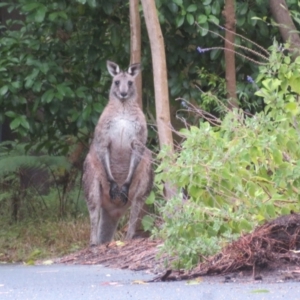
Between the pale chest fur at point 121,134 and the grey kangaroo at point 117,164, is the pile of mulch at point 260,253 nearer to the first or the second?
the grey kangaroo at point 117,164

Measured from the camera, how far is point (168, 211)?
23.4 ft

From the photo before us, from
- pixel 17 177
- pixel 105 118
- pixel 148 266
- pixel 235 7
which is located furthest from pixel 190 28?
pixel 17 177

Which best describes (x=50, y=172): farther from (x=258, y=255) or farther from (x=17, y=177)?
(x=258, y=255)

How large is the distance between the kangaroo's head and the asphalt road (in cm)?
354

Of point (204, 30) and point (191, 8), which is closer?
point (204, 30)

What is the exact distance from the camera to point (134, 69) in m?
10.6

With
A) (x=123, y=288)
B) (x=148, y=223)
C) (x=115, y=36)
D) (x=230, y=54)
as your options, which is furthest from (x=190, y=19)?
(x=123, y=288)

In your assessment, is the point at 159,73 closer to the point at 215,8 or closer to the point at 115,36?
the point at 215,8

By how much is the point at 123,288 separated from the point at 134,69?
481cm

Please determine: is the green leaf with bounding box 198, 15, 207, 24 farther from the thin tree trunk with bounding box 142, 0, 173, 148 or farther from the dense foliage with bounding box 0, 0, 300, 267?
the thin tree trunk with bounding box 142, 0, 173, 148

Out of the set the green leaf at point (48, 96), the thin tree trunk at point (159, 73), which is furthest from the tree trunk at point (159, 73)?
the green leaf at point (48, 96)

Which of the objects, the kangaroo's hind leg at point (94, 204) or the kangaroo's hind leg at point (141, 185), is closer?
the kangaroo's hind leg at point (94, 204)

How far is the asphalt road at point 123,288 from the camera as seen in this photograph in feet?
17.8

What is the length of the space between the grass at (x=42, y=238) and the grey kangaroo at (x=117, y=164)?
838 millimetres
